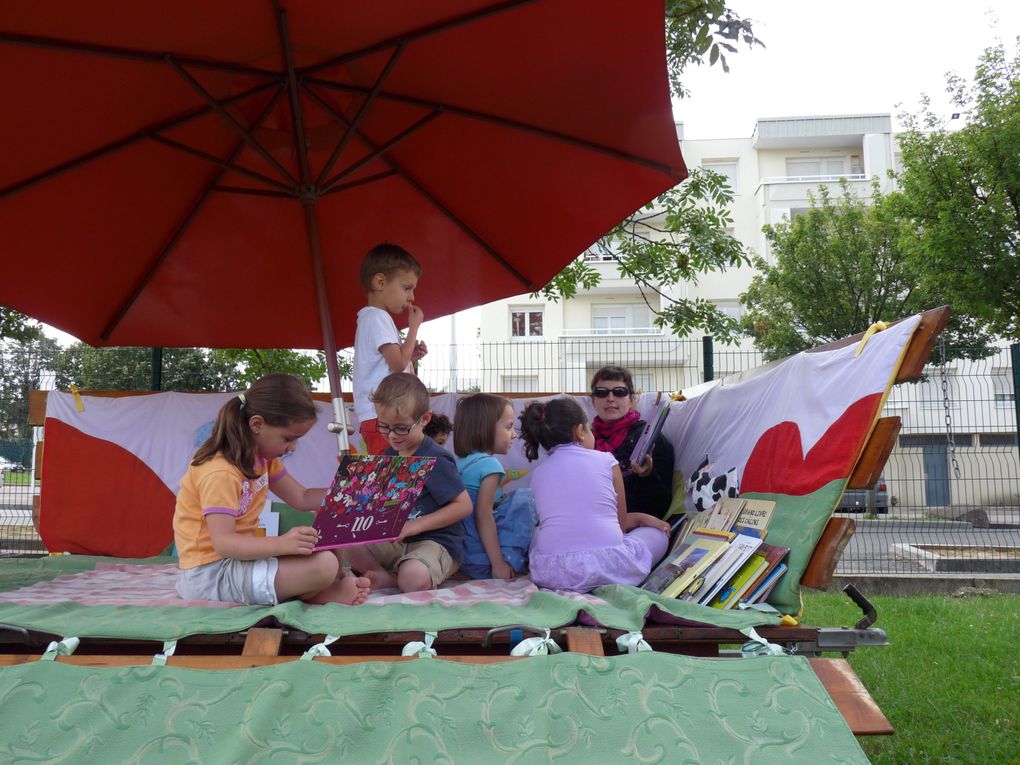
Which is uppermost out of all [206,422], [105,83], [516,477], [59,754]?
[105,83]

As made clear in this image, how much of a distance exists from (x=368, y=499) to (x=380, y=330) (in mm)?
1104

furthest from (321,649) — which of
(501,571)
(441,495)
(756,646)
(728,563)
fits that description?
(728,563)

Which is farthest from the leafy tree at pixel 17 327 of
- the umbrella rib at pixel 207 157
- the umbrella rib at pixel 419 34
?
the umbrella rib at pixel 419 34

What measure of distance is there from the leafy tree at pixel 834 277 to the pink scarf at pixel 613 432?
13.9 m

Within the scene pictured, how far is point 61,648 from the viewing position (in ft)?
7.61

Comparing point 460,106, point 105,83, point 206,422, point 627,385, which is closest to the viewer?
point 105,83

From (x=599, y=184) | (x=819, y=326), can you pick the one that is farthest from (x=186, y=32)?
(x=819, y=326)

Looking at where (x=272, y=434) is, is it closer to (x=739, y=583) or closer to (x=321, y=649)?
(x=321, y=649)

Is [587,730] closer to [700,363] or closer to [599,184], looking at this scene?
[599,184]

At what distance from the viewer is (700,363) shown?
7.74m

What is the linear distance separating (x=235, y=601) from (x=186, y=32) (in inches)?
79.8

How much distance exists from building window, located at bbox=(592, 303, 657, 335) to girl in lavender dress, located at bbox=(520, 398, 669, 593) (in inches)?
1010

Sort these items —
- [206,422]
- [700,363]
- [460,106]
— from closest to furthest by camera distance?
1. [460,106]
2. [206,422]
3. [700,363]

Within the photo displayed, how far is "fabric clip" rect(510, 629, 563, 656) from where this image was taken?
7.29 ft
